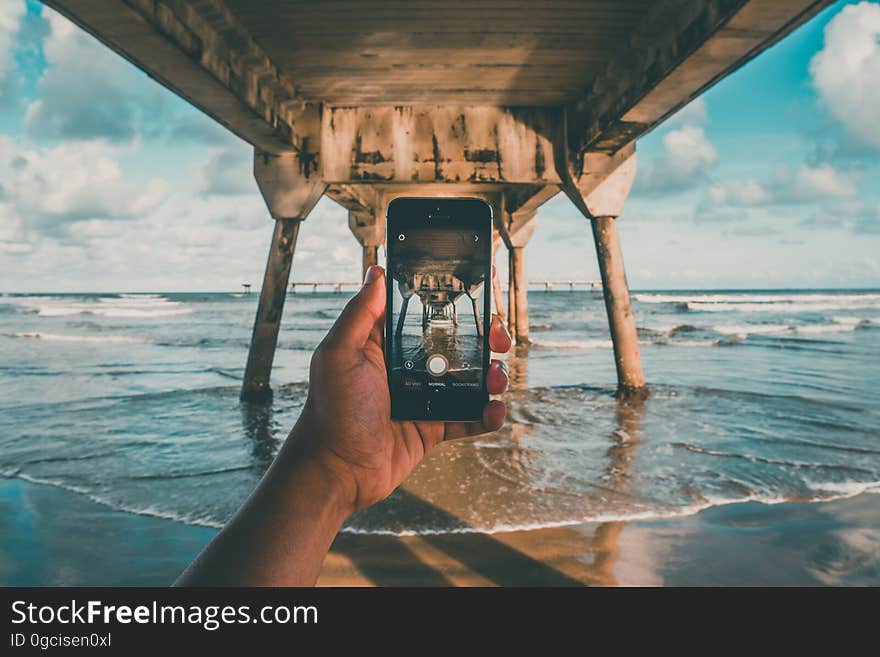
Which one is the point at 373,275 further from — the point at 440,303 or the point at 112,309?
the point at 112,309

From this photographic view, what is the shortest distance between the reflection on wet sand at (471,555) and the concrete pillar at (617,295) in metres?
4.51

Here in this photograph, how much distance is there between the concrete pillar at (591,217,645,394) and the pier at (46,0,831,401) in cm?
2

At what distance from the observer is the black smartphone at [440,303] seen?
1.81 meters

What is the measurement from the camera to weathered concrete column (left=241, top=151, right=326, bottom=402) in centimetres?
746

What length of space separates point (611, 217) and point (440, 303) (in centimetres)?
652

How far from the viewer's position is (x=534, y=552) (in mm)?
3117

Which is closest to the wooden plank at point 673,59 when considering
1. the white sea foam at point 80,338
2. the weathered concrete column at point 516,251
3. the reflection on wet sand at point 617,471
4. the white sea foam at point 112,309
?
the reflection on wet sand at point 617,471

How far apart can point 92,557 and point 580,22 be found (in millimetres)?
5919

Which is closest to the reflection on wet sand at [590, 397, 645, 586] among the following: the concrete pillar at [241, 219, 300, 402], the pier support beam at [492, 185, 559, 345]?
the concrete pillar at [241, 219, 300, 402]

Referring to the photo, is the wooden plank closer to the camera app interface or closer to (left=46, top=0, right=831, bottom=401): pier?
(left=46, top=0, right=831, bottom=401): pier

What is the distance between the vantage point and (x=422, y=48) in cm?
554

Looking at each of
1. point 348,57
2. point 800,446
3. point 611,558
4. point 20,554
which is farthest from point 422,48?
point 800,446

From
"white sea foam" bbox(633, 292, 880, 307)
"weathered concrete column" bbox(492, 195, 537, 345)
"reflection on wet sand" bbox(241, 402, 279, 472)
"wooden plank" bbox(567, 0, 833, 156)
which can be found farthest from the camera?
"white sea foam" bbox(633, 292, 880, 307)

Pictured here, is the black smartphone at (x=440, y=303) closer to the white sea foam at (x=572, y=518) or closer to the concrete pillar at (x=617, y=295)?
the white sea foam at (x=572, y=518)
